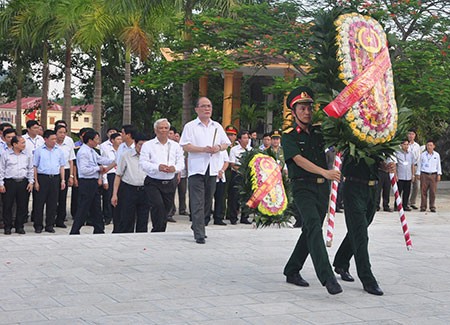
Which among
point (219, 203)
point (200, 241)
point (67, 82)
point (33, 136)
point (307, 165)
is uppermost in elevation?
point (67, 82)

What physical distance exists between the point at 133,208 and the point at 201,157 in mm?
1640

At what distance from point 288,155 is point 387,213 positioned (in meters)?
12.2

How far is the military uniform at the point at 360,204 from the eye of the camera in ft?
23.2

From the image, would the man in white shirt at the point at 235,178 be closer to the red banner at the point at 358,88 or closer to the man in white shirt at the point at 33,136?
the man in white shirt at the point at 33,136

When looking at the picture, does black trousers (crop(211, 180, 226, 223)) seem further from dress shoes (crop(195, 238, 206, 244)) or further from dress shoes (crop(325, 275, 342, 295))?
dress shoes (crop(325, 275, 342, 295))

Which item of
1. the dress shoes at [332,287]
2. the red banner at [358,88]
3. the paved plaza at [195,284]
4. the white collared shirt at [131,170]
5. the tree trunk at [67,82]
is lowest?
the paved plaza at [195,284]

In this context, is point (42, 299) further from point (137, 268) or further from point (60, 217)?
point (60, 217)

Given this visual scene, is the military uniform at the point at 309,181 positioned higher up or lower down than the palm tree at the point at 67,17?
lower down

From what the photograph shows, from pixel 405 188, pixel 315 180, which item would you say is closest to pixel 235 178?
pixel 405 188

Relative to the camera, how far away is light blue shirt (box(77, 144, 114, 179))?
40.6 ft

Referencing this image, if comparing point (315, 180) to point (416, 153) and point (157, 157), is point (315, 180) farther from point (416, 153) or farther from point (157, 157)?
point (416, 153)

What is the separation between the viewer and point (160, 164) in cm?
1046

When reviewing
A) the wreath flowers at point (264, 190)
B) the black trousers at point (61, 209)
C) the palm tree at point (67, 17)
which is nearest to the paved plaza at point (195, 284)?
the wreath flowers at point (264, 190)

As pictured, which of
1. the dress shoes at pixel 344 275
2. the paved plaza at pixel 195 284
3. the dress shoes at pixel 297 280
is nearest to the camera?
the paved plaza at pixel 195 284
